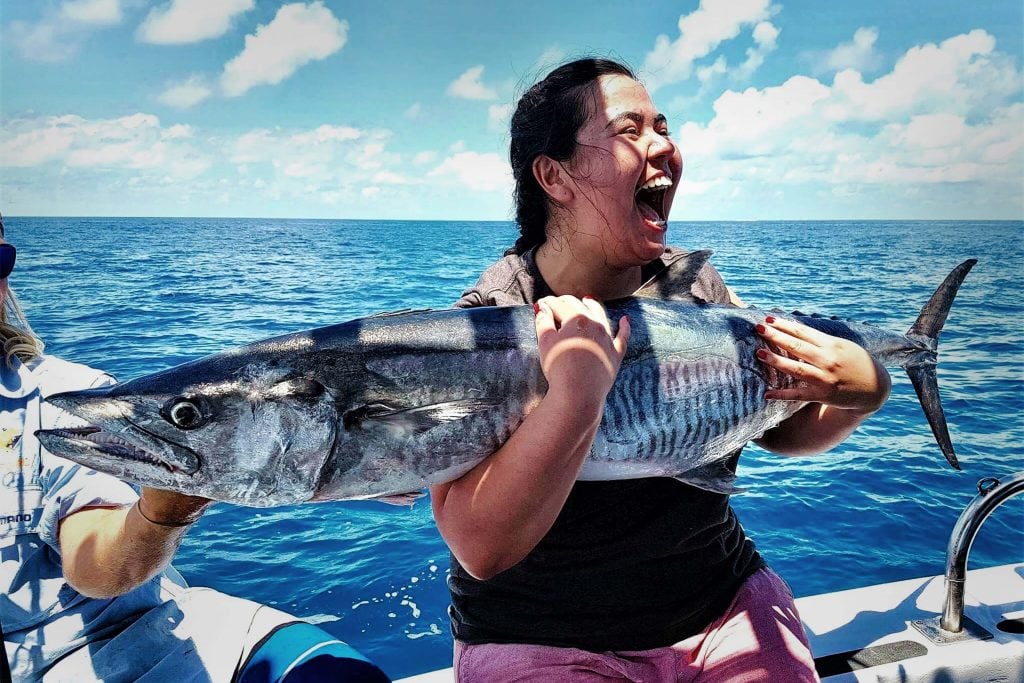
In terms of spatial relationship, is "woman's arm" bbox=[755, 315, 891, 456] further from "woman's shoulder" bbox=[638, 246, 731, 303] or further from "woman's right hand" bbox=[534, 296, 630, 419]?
"woman's right hand" bbox=[534, 296, 630, 419]

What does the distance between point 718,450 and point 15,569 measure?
2.00 m

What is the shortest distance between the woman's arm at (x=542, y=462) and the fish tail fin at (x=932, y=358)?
4.67 feet

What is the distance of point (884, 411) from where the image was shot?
9.51 m

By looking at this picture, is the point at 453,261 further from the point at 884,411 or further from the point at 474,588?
the point at 474,588

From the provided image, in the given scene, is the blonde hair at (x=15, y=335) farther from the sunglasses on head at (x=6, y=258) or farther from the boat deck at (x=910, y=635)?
the boat deck at (x=910, y=635)

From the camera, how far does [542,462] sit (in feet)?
4.25

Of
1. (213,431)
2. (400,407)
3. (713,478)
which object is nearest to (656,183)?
(713,478)

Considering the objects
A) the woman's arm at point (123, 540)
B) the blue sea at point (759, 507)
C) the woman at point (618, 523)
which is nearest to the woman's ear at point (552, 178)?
the woman at point (618, 523)

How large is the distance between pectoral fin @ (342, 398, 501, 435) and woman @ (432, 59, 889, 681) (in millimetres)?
133

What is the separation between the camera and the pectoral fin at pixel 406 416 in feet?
4.61

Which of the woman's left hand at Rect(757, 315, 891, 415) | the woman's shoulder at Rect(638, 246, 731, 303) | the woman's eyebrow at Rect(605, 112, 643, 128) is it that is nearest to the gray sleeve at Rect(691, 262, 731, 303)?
the woman's shoulder at Rect(638, 246, 731, 303)

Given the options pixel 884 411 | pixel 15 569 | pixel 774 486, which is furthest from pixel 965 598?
pixel 884 411

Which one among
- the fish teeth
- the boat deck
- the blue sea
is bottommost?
the blue sea

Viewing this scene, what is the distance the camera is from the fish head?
4.18ft
